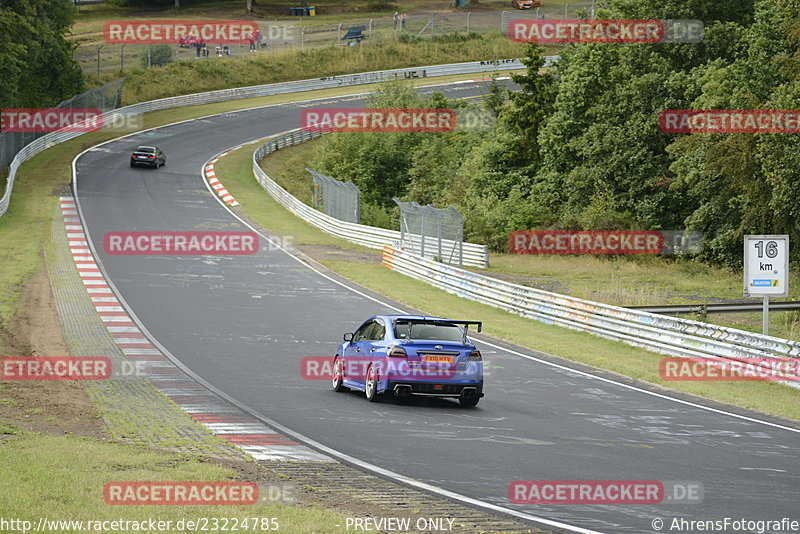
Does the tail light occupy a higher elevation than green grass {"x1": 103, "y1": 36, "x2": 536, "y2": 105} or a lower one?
lower

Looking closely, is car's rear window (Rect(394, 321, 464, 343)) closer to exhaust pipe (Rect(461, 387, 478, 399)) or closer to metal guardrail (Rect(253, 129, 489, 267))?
exhaust pipe (Rect(461, 387, 478, 399))

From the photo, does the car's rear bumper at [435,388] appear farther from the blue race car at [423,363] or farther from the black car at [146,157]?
the black car at [146,157]

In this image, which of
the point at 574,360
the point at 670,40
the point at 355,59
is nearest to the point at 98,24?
the point at 355,59

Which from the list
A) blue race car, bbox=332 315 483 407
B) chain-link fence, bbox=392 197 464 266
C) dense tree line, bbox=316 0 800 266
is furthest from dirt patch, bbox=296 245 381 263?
blue race car, bbox=332 315 483 407

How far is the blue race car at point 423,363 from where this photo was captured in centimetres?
1530

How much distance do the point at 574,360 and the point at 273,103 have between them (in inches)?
2575

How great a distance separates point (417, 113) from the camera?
65812mm

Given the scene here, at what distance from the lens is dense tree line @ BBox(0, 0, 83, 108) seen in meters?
50.2

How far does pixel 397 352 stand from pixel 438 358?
0.67 metres

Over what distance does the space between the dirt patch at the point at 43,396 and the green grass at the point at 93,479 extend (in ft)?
3.69

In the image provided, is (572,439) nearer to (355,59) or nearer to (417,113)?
(417,113)

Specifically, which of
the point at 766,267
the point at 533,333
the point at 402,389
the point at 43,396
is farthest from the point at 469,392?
the point at 533,333

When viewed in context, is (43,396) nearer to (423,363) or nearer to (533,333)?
(423,363)

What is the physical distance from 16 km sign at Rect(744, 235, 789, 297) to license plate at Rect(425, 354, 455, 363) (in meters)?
8.62
